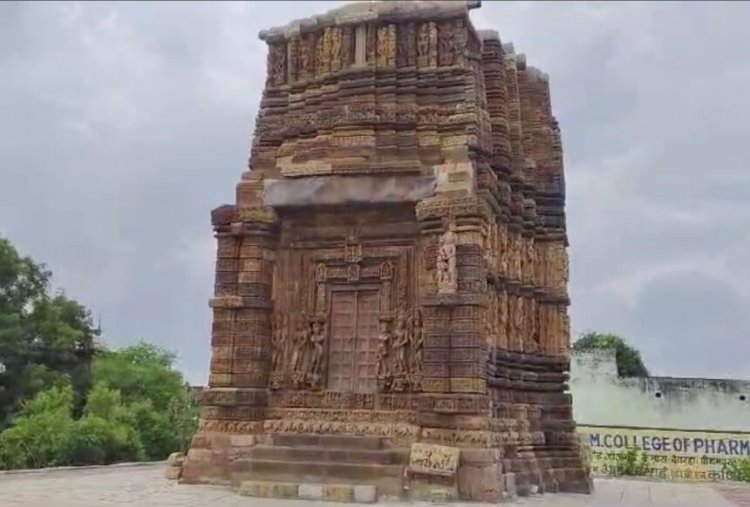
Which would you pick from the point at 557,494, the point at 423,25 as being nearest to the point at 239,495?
the point at 557,494

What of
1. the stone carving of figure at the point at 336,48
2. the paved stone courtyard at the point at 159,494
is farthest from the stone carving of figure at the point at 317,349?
the stone carving of figure at the point at 336,48

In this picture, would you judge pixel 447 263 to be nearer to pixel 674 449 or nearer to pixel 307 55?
pixel 307 55

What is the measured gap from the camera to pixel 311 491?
41.9 ft

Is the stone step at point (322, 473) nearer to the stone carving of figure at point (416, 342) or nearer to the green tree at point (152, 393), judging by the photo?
the stone carving of figure at point (416, 342)

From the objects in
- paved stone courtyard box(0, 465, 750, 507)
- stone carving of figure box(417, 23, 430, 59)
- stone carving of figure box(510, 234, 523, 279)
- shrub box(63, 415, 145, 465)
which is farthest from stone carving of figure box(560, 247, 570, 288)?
shrub box(63, 415, 145, 465)

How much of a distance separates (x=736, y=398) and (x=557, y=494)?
16.9m

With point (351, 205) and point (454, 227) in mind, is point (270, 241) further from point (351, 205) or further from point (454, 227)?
point (454, 227)

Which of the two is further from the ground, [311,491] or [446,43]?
[446,43]

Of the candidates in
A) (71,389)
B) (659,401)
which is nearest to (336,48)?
(71,389)

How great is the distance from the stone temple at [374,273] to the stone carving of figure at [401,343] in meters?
0.02

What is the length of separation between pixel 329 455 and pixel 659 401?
64.3 ft

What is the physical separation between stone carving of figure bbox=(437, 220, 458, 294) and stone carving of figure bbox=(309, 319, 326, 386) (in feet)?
7.77

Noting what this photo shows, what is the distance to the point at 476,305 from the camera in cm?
A: 1348

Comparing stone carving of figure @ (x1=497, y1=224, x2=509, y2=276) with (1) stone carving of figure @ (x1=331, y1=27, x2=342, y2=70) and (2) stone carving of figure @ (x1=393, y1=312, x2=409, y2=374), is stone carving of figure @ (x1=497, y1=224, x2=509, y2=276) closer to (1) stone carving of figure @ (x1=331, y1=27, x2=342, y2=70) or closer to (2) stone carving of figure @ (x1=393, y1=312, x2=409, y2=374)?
(2) stone carving of figure @ (x1=393, y1=312, x2=409, y2=374)
